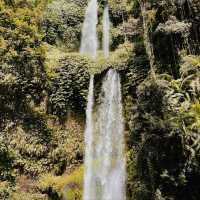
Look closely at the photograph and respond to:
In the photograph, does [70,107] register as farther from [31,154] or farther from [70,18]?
→ [70,18]

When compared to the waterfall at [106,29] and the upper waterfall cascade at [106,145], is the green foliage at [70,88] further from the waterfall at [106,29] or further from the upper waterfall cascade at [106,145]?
the waterfall at [106,29]

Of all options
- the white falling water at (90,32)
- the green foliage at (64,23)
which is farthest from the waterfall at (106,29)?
the green foliage at (64,23)

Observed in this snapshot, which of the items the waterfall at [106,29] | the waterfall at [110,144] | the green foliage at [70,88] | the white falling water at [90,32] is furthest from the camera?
the white falling water at [90,32]

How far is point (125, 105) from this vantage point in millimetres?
14617

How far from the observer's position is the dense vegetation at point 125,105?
11.8 metres

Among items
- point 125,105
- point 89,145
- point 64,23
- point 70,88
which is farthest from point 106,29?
point 89,145

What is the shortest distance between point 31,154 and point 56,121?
1.54m

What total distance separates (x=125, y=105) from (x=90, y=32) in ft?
24.9

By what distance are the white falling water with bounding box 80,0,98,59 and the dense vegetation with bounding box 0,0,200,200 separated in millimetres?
2830

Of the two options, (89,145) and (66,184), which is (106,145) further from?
(66,184)

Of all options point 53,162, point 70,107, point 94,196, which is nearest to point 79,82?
point 70,107

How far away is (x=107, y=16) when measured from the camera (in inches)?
840

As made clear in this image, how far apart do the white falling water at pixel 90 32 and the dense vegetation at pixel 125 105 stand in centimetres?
283

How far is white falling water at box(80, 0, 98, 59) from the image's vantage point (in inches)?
809
